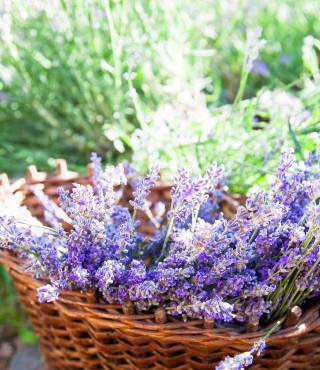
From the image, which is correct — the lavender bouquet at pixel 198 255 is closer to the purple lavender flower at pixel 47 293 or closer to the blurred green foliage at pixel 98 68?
the purple lavender flower at pixel 47 293

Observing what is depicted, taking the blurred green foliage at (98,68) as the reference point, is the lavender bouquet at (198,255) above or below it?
below

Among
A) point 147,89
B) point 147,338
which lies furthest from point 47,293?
point 147,89

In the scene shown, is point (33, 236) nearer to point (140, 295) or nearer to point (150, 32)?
point (140, 295)

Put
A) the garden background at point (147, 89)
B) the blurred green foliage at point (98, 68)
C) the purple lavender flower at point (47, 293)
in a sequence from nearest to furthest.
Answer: the purple lavender flower at point (47, 293) < the garden background at point (147, 89) < the blurred green foliage at point (98, 68)

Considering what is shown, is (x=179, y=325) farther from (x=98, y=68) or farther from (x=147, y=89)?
(x=98, y=68)

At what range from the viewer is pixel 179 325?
896 mm

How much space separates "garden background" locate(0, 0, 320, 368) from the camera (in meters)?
1.32

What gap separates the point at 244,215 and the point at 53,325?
18.3 inches

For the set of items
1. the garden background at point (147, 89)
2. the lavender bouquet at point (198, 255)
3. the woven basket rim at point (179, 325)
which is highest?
the garden background at point (147, 89)

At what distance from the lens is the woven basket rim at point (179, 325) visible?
0.89 metres

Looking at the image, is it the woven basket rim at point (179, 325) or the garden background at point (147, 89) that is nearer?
the woven basket rim at point (179, 325)

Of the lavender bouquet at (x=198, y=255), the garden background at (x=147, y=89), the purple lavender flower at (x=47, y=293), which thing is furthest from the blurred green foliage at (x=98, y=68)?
the purple lavender flower at (x=47, y=293)

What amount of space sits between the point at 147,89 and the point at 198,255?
90 cm

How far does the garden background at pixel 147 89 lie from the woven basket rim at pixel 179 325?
0.34 m
